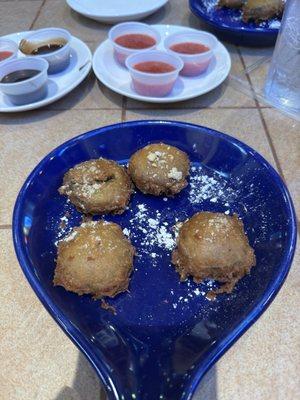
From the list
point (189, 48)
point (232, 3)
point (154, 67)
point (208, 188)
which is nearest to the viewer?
point (208, 188)

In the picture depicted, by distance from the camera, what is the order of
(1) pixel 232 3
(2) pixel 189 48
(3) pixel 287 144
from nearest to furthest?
(3) pixel 287 144 → (2) pixel 189 48 → (1) pixel 232 3

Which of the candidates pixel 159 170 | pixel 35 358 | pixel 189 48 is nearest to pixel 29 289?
pixel 35 358

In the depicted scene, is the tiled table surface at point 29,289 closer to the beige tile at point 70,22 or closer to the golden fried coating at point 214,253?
the beige tile at point 70,22

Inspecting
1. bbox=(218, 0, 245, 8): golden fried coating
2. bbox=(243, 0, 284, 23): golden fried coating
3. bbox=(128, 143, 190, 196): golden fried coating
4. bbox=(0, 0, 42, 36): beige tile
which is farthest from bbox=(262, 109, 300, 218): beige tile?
bbox=(0, 0, 42, 36): beige tile

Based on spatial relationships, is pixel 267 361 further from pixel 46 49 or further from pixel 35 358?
pixel 46 49

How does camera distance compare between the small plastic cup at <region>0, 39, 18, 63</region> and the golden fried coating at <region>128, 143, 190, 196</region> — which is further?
the small plastic cup at <region>0, 39, 18, 63</region>

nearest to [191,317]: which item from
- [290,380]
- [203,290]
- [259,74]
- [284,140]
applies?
[203,290]

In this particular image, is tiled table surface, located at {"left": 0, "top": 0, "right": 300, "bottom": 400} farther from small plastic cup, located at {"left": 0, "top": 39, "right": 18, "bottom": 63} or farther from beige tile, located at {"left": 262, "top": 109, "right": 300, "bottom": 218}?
small plastic cup, located at {"left": 0, "top": 39, "right": 18, "bottom": 63}
